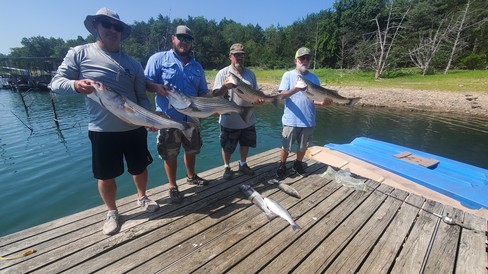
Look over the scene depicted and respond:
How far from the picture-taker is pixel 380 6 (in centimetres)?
5091

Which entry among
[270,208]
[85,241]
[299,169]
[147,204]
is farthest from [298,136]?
[85,241]

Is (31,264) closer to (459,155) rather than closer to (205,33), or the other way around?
(459,155)

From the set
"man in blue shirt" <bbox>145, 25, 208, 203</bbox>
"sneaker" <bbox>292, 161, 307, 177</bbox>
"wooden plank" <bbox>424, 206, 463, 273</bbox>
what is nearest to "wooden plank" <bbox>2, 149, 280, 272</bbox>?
"man in blue shirt" <bbox>145, 25, 208, 203</bbox>

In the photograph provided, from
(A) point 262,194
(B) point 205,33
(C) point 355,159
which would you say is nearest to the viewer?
(A) point 262,194

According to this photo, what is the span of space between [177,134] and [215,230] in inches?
66.4

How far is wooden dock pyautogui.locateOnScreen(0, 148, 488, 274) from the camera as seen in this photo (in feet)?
9.29

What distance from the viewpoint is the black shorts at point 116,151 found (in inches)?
122

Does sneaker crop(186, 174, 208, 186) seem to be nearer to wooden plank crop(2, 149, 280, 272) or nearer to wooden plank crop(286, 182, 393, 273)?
wooden plank crop(2, 149, 280, 272)

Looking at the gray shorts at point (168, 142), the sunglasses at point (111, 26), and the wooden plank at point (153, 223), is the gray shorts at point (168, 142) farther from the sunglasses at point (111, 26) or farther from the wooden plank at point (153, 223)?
the sunglasses at point (111, 26)

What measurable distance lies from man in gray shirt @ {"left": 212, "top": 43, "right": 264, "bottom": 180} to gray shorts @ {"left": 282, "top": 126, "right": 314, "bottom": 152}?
755 millimetres

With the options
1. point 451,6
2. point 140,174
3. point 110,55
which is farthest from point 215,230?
point 451,6

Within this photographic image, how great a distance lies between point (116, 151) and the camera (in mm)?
3240

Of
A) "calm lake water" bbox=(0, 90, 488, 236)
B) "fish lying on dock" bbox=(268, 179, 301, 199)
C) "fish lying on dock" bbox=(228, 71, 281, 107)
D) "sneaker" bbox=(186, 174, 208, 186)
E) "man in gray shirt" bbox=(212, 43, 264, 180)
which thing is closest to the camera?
"fish lying on dock" bbox=(228, 71, 281, 107)

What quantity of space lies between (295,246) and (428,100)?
77.7 feet
